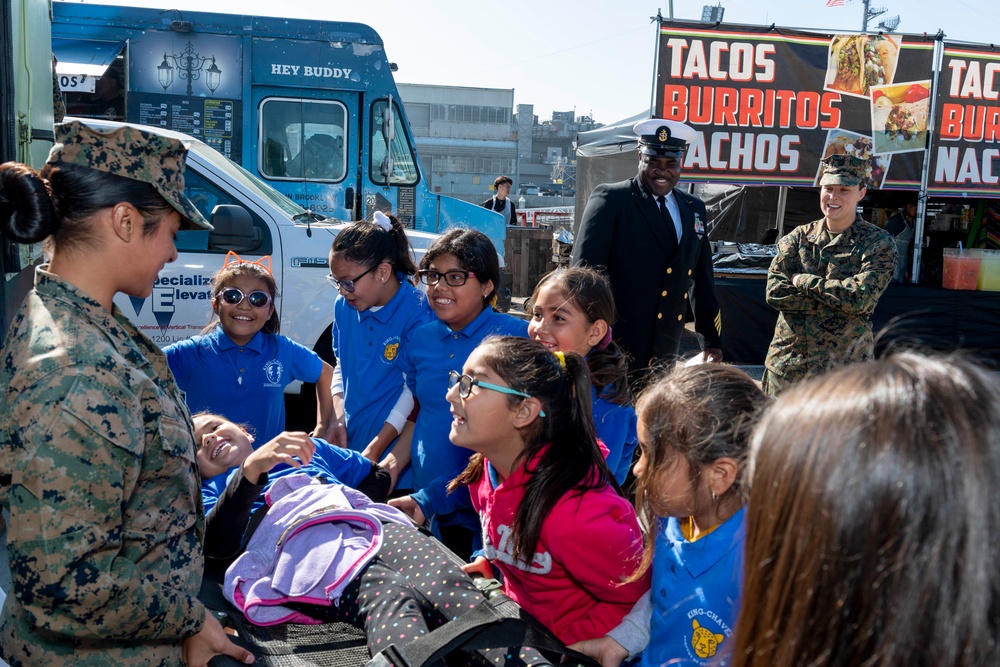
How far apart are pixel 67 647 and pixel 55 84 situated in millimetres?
3496

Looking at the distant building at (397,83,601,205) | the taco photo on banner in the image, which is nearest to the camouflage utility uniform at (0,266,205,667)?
the taco photo on banner

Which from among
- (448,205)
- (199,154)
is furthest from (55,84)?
(448,205)

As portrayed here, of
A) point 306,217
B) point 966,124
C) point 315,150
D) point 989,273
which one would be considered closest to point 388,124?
point 315,150

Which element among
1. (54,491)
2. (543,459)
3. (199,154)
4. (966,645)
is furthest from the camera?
(199,154)

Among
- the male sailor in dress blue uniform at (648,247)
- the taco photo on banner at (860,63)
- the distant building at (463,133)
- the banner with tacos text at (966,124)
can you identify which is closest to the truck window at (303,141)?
the male sailor in dress blue uniform at (648,247)

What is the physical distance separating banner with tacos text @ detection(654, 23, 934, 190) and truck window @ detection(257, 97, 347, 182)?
3.42m

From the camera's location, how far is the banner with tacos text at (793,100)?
8602mm

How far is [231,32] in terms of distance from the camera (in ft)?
27.0

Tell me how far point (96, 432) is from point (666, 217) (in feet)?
10.9

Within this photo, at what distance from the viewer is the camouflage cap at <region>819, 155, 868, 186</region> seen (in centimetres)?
418

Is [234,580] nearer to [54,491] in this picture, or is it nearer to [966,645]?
[54,491]

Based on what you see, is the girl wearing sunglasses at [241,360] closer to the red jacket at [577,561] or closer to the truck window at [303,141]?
the red jacket at [577,561]

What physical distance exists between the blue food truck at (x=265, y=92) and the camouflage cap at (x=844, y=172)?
16.8 feet

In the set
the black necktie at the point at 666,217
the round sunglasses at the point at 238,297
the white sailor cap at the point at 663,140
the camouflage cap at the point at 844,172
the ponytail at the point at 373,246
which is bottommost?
the round sunglasses at the point at 238,297
